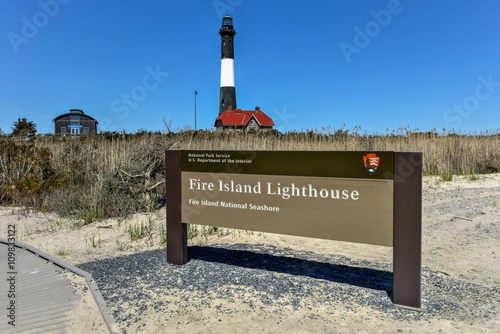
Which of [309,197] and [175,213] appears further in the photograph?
[175,213]

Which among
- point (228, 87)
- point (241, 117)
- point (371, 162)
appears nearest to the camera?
point (371, 162)

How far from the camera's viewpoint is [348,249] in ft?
19.6

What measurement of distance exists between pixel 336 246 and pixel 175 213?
9.20ft

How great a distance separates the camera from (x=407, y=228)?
3.62 metres

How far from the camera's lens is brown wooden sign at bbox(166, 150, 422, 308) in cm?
364

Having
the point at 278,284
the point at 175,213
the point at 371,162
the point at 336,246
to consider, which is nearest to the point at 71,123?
the point at 175,213

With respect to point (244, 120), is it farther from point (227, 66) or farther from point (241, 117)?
point (227, 66)

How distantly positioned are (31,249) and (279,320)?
4.29 m

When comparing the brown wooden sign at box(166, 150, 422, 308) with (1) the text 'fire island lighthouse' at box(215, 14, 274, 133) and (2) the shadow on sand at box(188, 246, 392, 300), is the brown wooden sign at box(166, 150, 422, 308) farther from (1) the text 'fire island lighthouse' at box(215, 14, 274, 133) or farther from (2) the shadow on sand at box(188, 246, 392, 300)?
(1) the text 'fire island lighthouse' at box(215, 14, 274, 133)

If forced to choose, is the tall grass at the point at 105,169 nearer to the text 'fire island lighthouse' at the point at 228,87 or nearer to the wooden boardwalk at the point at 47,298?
the wooden boardwalk at the point at 47,298

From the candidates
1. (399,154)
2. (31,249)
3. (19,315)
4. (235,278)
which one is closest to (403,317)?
(399,154)

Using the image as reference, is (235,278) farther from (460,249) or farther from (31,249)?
(460,249)

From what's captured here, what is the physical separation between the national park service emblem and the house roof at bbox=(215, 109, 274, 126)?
38.5 m

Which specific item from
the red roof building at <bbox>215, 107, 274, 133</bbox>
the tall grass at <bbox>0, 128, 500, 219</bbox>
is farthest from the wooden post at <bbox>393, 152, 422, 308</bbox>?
the red roof building at <bbox>215, 107, 274, 133</bbox>
